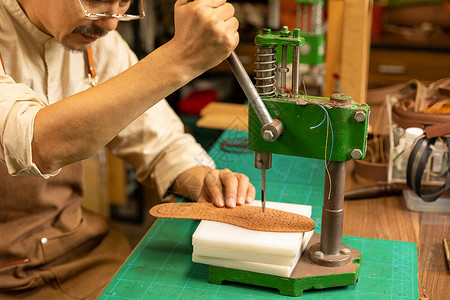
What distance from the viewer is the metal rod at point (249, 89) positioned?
1.02 meters

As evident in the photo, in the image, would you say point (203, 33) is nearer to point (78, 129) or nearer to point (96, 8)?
point (78, 129)

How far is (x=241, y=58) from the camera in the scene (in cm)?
346

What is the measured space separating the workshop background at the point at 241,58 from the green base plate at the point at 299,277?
1.80 meters


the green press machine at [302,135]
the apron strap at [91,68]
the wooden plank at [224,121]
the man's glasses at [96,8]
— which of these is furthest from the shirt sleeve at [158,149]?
the green press machine at [302,135]

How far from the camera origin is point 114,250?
5.54 ft

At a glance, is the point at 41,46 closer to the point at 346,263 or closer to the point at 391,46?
the point at 346,263

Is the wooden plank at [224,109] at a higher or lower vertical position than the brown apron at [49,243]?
higher

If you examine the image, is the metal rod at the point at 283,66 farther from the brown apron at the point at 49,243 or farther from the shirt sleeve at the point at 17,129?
the brown apron at the point at 49,243

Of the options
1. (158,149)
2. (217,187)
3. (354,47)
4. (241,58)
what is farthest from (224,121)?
(241,58)

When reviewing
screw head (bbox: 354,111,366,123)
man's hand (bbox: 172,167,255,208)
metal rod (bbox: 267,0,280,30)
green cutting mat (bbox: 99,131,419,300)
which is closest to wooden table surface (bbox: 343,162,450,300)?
green cutting mat (bbox: 99,131,419,300)

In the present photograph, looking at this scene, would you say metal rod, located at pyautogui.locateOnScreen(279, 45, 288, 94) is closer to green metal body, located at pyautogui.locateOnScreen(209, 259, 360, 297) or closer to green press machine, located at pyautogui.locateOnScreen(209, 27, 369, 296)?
green press machine, located at pyautogui.locateOnScreen(209, 27, 369, 296)

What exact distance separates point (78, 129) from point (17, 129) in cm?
12

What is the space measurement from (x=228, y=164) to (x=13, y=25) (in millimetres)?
707

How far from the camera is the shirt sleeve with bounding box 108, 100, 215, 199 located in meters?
1.62
